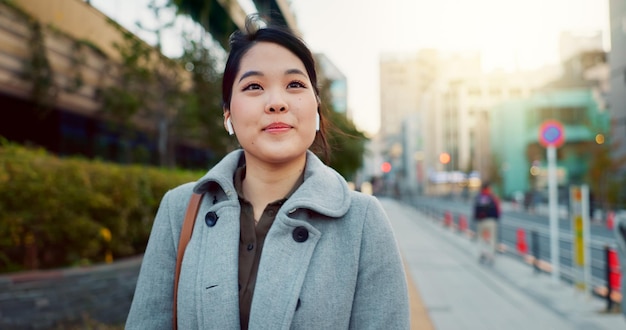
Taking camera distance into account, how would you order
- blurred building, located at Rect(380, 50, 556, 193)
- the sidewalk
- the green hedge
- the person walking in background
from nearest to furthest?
the green hedge, the sidewalk, the person walking in background, blurred building, located at Rect(380, 50, 556, 193)

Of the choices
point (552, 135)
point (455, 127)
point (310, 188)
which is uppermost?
point (455, 127)

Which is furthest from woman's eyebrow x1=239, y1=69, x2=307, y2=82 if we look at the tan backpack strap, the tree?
the tree

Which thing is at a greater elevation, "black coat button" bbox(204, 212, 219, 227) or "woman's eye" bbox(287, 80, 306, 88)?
"woman's eye" bbox(287, 80, 306, 88)

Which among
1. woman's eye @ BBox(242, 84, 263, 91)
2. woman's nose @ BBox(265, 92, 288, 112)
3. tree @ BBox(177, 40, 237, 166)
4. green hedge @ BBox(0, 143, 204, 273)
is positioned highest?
tree @ BBox(177, 40, 237, 166)

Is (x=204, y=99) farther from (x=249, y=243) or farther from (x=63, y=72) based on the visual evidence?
(x=249, y=243)

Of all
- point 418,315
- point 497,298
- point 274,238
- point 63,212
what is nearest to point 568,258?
point 497,298

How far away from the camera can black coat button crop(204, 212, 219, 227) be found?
62.9 inches

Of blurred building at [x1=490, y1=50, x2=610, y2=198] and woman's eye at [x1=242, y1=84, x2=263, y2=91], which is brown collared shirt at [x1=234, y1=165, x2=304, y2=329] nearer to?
woman's eye at [x1=242, y1=84, x2=263, y2=91]

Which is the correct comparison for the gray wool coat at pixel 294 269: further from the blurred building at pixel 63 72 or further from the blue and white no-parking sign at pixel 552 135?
the blurred building at pixel 63 72

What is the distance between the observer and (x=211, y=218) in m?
1.60

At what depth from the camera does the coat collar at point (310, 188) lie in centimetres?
154

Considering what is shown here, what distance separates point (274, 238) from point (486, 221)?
33.6ft

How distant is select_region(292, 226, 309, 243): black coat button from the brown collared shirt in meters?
0.11

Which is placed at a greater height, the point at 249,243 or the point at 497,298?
the point at 249,243
